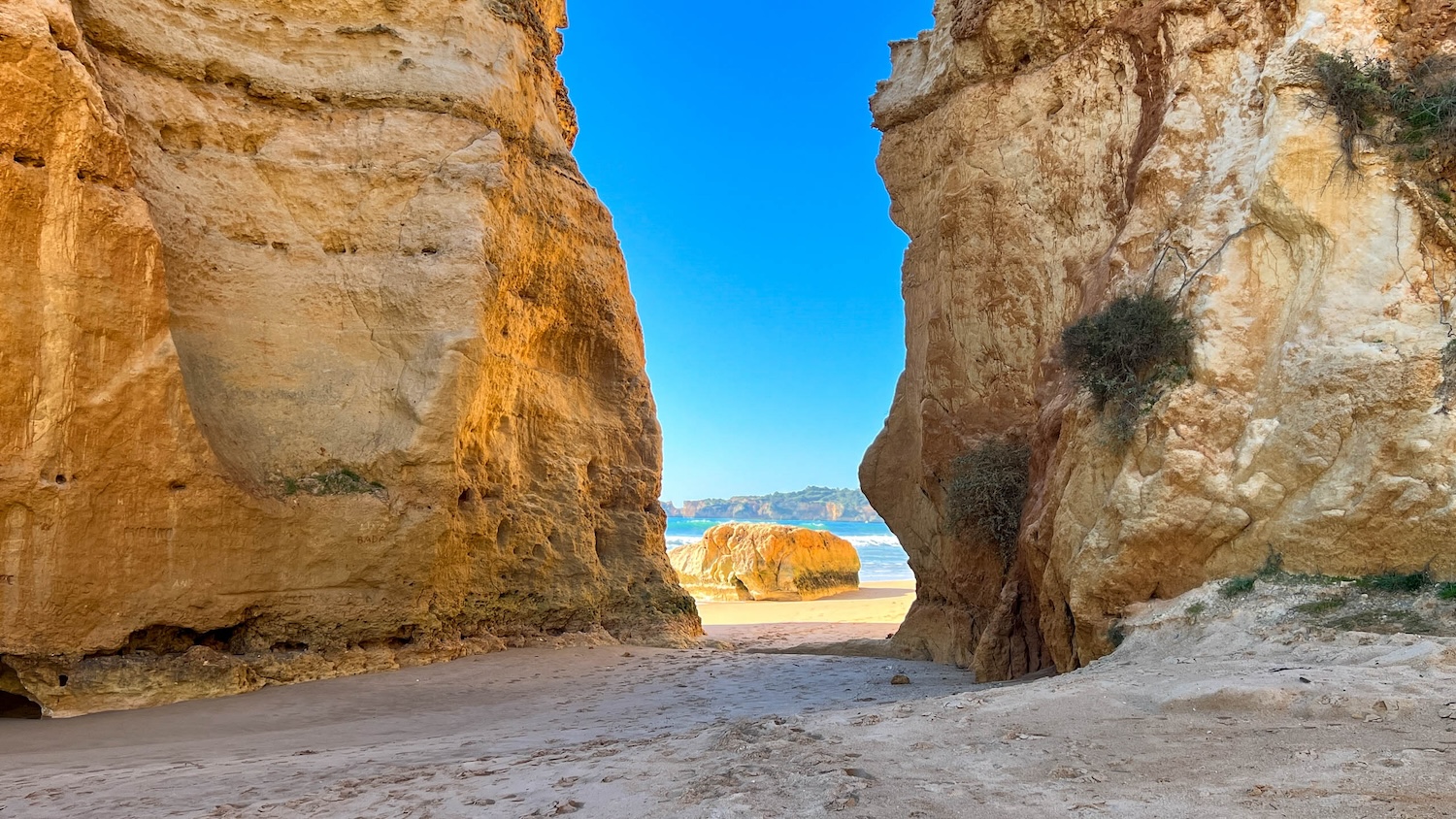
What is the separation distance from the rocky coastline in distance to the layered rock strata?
99951mm

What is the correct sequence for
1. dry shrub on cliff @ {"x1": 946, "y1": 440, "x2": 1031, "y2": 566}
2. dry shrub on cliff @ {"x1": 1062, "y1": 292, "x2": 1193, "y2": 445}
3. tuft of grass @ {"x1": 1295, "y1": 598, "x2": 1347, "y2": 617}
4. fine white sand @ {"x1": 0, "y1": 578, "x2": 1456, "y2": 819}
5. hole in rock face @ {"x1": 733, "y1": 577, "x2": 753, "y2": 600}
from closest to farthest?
fine white sand @ {"x1": 0, "y1": 578, "x2": 1456, "y2": 819} → tuft of grass @ {"x1": 1295, "y1": 598, "x2": 1347, "y2": 617} → dry shrub on cliff @ {"x1": 1062, "y1": 292, "x2": 1193, "y2": 445} → dry shrub on cliff @ {"x1": 946, "y1": 440, "x2": 1031, "y2": 566} → hole in rock face @ {"x1": 733, "y1": 577, "x2": 753, "y2": 600}

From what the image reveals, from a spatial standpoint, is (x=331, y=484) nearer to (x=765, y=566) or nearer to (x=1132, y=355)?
(x=1132, y=355)

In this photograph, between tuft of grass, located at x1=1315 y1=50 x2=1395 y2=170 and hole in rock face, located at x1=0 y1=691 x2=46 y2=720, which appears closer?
tuft of grass, located at x1=1315 y1=50 x2=1395 y2=170

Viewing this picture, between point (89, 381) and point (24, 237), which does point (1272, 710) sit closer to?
point (89, 381)

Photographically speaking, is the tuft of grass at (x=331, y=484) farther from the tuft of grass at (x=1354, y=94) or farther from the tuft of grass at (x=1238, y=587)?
the tuft of grass at (x=1354, y=94)

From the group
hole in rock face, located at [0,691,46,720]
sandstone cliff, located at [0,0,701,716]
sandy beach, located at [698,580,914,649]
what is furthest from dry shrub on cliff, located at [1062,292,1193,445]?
hole in rock face, located at [0,691,46,720]

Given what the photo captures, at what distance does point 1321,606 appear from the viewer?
17.0 ft

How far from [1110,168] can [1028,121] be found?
53.7 inches

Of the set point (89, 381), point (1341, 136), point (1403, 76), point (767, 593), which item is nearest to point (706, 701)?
point (89, 381)

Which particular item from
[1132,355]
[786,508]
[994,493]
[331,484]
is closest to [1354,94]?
[1132,355]

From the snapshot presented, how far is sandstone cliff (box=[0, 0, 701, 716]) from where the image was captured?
22.0 ft

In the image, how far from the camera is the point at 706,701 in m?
7.08

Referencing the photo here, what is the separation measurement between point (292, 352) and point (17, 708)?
11.8 ft

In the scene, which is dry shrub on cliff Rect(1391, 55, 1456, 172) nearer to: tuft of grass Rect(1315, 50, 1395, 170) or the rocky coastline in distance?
tuft of grass Rect(1315, 50, 1395, 170)
